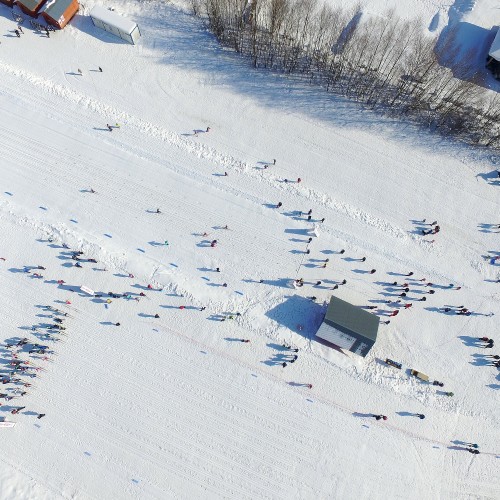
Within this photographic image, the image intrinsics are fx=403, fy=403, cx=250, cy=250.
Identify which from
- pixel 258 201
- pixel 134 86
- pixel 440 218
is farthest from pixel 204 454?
pixel 134 86

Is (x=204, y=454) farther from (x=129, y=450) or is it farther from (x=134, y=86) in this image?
(x=134, y=86)

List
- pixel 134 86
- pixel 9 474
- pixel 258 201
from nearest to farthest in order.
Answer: pixel 9 474 < pixel 258 201 < pixel 134 86

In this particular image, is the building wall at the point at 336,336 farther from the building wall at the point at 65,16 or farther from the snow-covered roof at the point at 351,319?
the building wall at the point at 65,16

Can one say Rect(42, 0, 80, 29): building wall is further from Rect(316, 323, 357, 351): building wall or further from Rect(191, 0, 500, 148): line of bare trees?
Rect(316, 323, 357, 351): building wall

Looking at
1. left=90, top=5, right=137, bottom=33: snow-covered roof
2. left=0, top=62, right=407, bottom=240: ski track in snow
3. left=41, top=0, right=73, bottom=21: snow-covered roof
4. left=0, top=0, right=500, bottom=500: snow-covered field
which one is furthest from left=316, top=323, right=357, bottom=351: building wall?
left=41, top=0, right=73, bottom=21: snow-covered roof

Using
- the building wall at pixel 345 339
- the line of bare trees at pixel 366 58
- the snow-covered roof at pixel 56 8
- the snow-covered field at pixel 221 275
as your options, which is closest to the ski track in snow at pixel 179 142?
the snow-covered field at pixel 221 275

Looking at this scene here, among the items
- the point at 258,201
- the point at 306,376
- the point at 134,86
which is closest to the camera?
the point at 306,376

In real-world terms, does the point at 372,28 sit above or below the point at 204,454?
above
